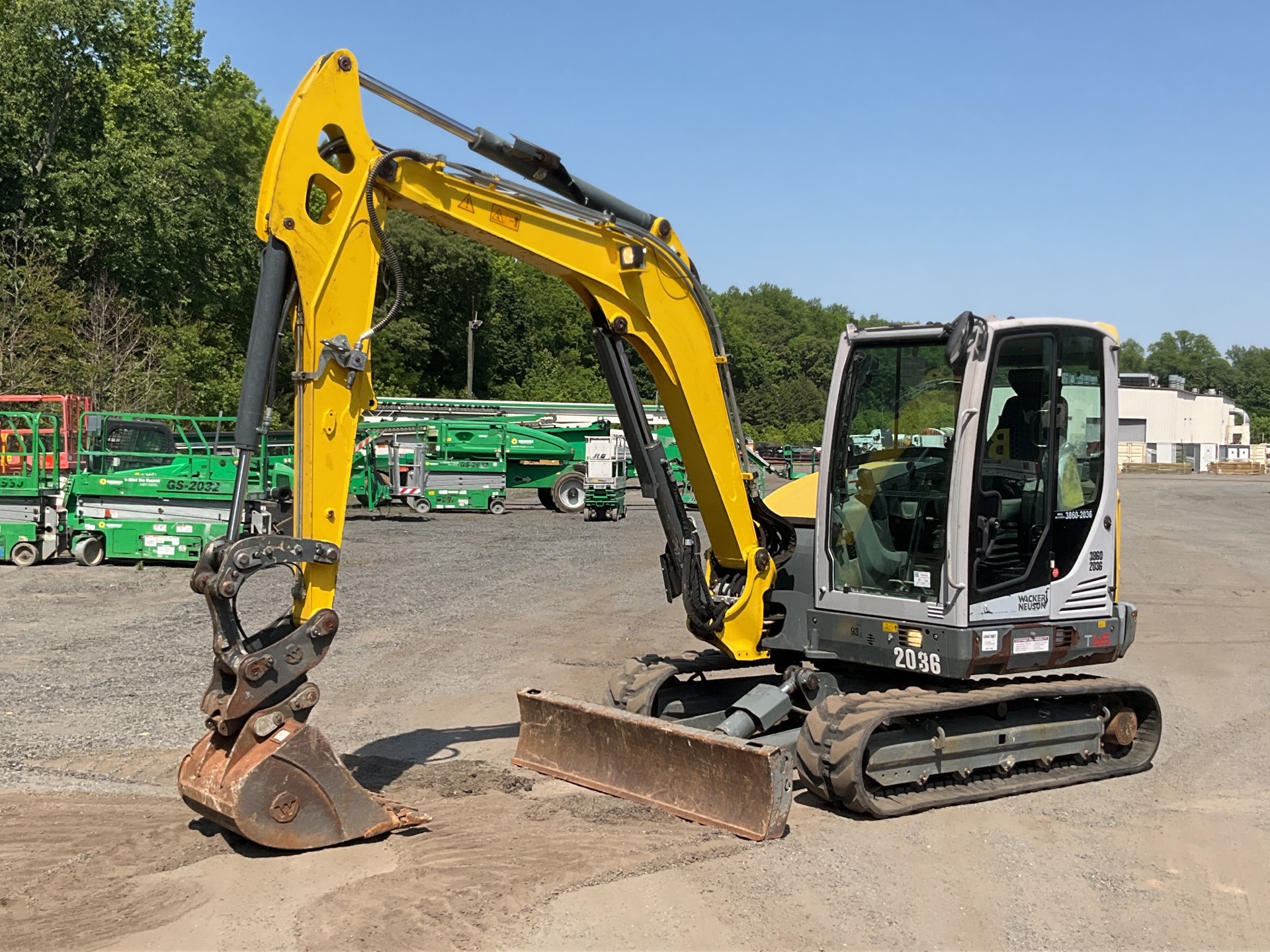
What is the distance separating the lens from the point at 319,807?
5.51m

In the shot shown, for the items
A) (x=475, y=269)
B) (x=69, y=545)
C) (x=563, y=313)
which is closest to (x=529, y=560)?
(x=69, y=545)

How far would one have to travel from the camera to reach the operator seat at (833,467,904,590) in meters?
7.13

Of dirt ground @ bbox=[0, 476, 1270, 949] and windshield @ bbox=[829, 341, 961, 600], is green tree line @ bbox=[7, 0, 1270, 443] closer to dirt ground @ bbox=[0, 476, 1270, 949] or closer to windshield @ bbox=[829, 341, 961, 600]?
dirt ground @ bbox=[0, 476, 1270, 949]

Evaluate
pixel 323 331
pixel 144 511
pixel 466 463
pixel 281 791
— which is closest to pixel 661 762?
pixel 281 791

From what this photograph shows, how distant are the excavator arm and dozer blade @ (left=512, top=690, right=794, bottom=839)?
0.56 ft

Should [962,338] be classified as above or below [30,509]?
above

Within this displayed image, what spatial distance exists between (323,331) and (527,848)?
8.63 ft

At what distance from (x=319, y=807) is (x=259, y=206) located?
278cm

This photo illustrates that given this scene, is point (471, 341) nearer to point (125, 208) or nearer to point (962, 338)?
point (125, 208)

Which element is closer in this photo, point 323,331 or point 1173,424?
point 323,331

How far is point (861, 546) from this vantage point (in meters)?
7.22

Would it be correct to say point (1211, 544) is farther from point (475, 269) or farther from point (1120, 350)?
point (475, 269)

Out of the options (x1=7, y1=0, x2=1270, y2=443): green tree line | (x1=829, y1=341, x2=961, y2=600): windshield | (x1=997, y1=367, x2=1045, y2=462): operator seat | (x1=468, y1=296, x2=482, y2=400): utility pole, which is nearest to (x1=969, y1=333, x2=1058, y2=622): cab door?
(x1=997, y1=367, x2=1045, y2=462): operator seat

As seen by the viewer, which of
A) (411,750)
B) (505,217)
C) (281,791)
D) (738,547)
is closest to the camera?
(281,791)
